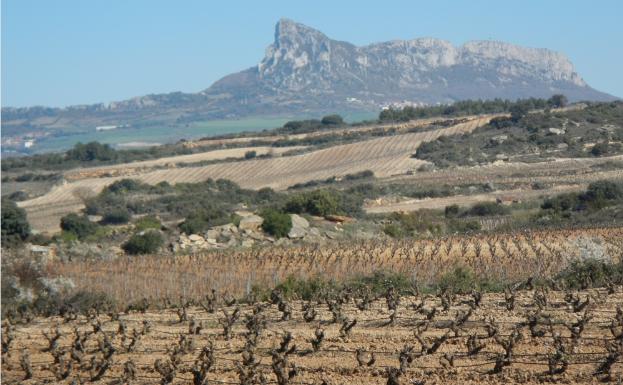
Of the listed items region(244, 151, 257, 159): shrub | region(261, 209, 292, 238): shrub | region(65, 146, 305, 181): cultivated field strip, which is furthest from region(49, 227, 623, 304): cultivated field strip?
region(244, 151, 257, 159): shrub

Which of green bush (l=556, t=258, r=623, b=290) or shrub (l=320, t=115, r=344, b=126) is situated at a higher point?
green bush (l=556, t=258, r=623, b=290)

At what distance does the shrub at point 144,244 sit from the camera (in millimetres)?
36719

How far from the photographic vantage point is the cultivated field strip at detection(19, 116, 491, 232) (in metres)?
71.9

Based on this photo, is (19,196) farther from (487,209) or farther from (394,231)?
(394,231)

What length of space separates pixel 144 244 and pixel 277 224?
466cm

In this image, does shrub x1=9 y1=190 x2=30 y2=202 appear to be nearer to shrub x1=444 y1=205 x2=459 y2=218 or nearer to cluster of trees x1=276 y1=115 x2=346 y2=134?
cluster of trees x1=276 y1=115 x2=346 y2=134

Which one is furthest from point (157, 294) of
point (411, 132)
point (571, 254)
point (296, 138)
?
point (296, 138)

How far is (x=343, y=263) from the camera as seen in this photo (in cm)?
2923

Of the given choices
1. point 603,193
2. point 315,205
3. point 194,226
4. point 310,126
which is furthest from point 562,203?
point 310,126

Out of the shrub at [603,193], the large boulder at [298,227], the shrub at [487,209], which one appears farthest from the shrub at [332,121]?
the large boulder at [298,227]

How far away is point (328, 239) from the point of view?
124 feet

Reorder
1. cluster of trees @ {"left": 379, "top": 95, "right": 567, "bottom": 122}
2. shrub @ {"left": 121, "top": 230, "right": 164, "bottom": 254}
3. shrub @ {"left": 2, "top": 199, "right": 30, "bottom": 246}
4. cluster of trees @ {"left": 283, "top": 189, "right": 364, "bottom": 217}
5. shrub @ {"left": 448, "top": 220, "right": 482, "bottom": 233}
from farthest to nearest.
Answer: cluster of trees @ {"left": 379, "top": 95, "right": 567, "bottom": 122} → cluster of trees @ {"left": 283, "top": 189, "right": 364, "bottom": 217} → shrub @ {"left": 2, "top": 199, "right": 30, "bottom": 246} → shrub @ {"left": 448, "top": 220, "right": 482, "bottom": 233} → shrub @ {"left": 121, "top": 230, "right": 164, "bottom": 254}

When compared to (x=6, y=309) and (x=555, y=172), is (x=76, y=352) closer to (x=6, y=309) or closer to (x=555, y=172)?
(x=6, y=309)

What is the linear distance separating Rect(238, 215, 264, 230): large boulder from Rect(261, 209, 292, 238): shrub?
733 mm
